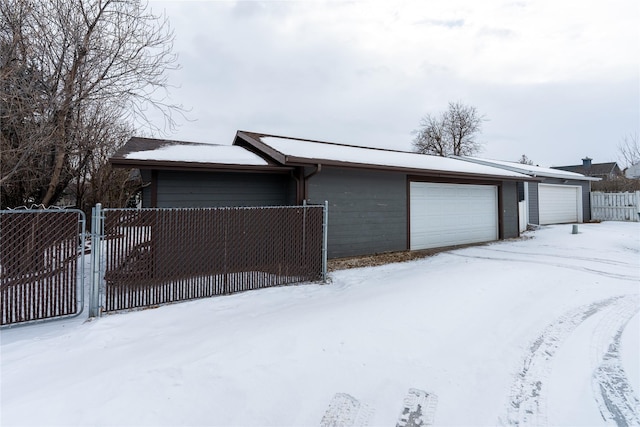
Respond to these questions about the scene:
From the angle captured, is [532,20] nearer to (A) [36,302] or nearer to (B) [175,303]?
(B) [175,303]

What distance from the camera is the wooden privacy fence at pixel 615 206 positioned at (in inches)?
672

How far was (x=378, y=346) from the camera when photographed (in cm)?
342

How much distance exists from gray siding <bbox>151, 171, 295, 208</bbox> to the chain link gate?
8.34ft

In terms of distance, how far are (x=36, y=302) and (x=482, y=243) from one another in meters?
Result: 11.5

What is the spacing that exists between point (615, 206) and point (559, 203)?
12.0 feet

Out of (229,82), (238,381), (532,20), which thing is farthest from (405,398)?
(229,82)

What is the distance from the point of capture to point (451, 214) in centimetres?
1057

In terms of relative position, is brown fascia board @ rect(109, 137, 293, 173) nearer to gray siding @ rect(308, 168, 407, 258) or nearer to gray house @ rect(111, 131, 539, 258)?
gray house @ rect(111, 131, 539, 258)

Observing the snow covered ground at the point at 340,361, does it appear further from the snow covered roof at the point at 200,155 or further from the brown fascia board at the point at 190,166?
the snow covered roof at the point at 200,155

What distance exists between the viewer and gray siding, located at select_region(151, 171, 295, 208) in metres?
6.81

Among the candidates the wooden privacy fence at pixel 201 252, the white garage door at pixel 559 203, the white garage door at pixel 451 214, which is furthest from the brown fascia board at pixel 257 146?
the white garage door at pixel 559 203

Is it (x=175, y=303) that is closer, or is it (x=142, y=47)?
(x=175, y=303)

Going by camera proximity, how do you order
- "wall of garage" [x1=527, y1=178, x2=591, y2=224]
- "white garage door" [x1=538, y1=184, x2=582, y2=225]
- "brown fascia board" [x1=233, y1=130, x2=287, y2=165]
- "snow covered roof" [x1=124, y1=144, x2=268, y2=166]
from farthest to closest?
"white garage door" [x1=538, y1=184, x2=582, y2=225]
"wall of garage" [x1=527, y1=178, x2=591, y2=224]
"brown fascia board" [x1=233, y1=130, x2=287, y2=165]
"snow covered roof" [x1=124, y1=144, x2=268, y2=166]

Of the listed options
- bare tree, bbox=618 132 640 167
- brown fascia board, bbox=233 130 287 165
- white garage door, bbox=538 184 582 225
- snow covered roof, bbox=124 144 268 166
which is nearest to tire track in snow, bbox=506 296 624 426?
brown fascia board, bbox=233 130 287 165
